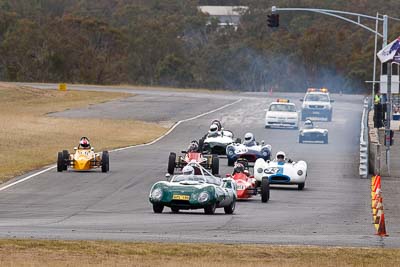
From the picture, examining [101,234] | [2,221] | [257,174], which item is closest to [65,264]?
[101,234]

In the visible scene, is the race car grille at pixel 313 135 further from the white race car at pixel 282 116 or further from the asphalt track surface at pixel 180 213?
the white race car at pixel 282 116

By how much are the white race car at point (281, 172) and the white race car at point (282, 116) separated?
30.3 metres

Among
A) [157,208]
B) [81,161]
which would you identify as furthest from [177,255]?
[81,161]

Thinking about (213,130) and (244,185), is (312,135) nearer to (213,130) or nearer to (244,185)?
(213,130)

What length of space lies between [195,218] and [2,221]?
4.06m

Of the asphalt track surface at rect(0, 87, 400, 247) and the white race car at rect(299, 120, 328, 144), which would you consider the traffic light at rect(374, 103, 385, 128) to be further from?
the white race car at rect(299, 120, 328, 144)

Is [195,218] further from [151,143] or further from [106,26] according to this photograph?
[106,26]

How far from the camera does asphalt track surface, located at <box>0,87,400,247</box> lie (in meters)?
20.8

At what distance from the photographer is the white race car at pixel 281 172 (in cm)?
3275

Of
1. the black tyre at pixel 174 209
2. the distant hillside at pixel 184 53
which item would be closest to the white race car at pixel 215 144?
the black tyre at pixel 174 209

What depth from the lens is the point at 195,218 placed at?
24.4m

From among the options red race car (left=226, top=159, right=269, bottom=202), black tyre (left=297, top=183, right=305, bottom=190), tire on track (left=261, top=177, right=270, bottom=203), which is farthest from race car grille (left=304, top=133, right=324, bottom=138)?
tire on track (left=261, top=177, right=270, bottom=203)

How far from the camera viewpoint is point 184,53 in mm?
131375

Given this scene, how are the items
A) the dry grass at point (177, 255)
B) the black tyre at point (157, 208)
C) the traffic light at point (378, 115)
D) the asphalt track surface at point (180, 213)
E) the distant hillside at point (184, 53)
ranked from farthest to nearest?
1. the distant hillside at point (184, 53)
2. the traffic light at point (378, 115)
3. the black tyre at point (157, 208)
4. the asphalt track surface at point (180, 213)
5. the dry grass at point (177, 255)
